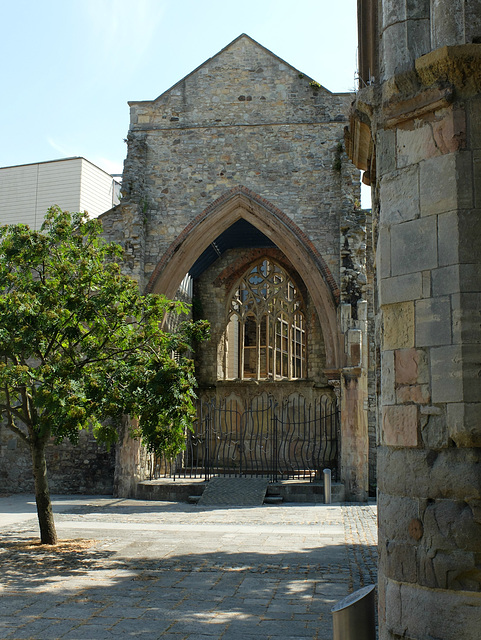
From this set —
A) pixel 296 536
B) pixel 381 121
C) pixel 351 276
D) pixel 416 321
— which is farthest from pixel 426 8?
pixel 351 276

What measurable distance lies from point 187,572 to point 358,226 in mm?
9893

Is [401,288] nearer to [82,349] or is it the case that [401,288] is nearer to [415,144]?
[415,144]

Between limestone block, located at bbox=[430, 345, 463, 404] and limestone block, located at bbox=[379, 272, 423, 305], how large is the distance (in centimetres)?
38

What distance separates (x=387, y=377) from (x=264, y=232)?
1184 cm

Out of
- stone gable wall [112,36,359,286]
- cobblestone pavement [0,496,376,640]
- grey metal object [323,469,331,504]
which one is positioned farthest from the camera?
stone gable wall [112,36,359,286]

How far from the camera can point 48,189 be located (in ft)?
76.4

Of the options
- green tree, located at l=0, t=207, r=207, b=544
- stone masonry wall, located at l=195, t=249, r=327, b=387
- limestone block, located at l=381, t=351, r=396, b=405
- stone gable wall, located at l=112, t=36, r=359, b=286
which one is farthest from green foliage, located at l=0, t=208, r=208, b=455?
stone masonry wall, located at l=195, t=249, r=327, b=387

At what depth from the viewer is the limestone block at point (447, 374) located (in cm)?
406

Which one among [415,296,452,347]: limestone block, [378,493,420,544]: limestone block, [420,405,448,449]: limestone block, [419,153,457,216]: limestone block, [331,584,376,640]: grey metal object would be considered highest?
[419,153,457,216]: limestone block

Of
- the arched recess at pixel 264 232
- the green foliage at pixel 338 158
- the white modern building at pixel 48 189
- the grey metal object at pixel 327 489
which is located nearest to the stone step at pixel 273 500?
the grey metal object at pixel 327 489

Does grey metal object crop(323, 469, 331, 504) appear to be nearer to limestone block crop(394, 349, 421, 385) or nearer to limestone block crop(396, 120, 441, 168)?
limestone block crop(394, 349, 421, 385)

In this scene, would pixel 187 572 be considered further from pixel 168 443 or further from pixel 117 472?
pixel 117 472

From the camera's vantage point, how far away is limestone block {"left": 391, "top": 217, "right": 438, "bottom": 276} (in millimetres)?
4281

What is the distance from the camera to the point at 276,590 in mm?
6461
